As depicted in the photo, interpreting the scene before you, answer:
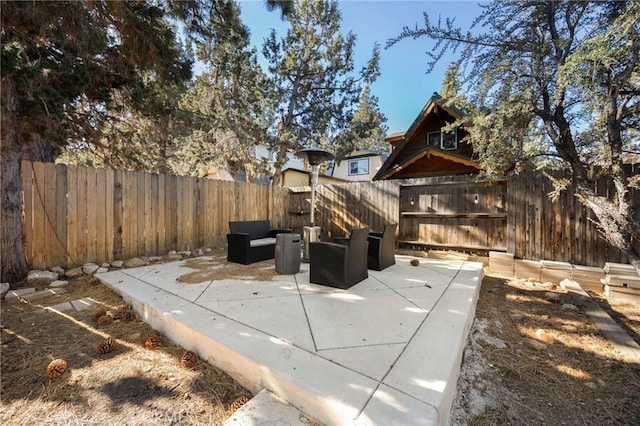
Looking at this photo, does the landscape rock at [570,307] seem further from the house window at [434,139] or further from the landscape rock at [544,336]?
the house window at [434,139]

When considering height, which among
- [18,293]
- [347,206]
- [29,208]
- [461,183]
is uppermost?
[461,183]

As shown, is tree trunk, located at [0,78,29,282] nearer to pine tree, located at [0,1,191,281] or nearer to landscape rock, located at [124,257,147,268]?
pine tree, located at [0,1,191,281]

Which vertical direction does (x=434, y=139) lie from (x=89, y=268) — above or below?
above

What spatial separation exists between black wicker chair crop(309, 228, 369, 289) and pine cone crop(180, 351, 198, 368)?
1.68m

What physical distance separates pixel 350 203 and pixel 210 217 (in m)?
3.46

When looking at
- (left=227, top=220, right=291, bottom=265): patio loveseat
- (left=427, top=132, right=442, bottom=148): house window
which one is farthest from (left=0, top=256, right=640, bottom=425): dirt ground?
(left=427, top=132, right=442, bottom=148): house window

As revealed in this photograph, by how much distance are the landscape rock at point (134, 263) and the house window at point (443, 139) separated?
28.1ft

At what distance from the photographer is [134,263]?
14.6 feet

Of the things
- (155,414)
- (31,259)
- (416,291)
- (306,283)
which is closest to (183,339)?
(155,414)

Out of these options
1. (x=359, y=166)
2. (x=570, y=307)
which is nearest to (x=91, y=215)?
(x=570, y=307)

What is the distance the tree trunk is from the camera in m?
3.31

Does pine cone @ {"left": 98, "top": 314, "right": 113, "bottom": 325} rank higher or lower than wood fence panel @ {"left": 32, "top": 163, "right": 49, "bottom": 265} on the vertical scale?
lower

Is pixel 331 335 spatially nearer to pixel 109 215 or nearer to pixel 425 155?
pixel 109 215

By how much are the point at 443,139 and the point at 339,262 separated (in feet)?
24.7
